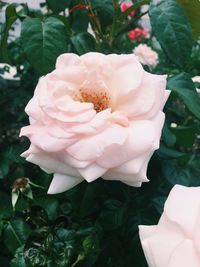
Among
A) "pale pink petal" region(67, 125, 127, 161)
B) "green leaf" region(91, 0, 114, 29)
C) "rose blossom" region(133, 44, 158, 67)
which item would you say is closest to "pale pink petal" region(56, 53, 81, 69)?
"pale pink petal" region(67, 125, 127, 161)

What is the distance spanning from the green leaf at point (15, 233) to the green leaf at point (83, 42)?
12.2 inches

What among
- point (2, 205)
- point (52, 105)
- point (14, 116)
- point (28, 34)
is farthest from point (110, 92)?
point (14, 116)

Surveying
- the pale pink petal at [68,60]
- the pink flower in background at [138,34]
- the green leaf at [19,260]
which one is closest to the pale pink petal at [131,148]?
the pale pink petal at [68,60]

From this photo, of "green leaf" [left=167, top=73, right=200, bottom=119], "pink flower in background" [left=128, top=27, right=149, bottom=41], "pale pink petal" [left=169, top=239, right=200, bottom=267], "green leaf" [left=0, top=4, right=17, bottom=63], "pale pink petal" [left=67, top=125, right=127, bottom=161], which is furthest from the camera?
Result: "pink flower in background" [left=128, top=27, right=149, bottom=41]

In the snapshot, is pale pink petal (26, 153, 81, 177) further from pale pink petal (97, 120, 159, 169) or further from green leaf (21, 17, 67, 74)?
green leaf (21, 17, 67, 74)

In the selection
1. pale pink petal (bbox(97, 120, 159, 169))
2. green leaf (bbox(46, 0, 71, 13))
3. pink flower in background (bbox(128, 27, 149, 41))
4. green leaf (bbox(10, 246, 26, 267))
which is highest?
green leaf (bbox(46, 0, 71, 13))

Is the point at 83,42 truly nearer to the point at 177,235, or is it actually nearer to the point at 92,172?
the point at 92,172

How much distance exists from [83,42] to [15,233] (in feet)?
1.13

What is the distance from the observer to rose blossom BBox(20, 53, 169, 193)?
0.57 meters

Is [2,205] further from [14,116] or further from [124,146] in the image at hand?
[124,146]

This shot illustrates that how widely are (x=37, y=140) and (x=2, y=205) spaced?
0.38 m

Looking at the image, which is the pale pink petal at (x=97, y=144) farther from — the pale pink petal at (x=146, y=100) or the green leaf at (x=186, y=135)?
the green leaf at (x=186, y=135)

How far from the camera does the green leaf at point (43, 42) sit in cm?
75

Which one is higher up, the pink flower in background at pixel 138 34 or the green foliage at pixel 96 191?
the green foliage at pixel 96 191
